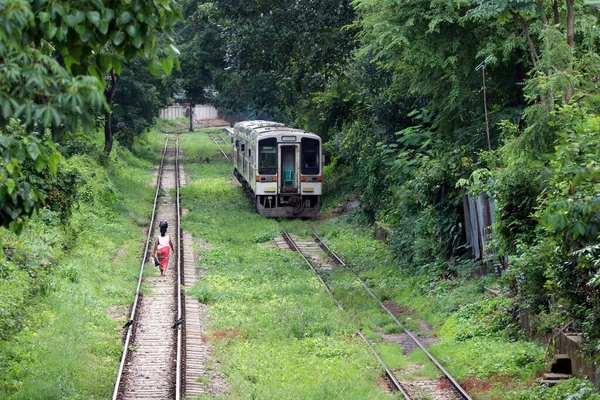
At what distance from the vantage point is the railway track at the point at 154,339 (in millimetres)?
11023

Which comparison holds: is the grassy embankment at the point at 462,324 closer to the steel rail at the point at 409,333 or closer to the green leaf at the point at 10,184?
the steel rail at the point at 409,333

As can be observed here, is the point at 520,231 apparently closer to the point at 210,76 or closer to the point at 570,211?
the point at 570,211

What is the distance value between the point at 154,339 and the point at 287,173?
14.4m

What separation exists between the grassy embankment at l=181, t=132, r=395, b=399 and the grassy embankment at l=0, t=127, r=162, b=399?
5.62 ft

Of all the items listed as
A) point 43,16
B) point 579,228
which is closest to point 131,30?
point 43,16

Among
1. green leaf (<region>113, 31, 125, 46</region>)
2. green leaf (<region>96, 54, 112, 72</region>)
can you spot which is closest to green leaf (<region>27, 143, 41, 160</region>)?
green leaf (<region>96, 54, 112, 72</region>)

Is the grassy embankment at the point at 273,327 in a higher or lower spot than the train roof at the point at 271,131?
lower

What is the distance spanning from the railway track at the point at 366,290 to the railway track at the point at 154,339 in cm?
297

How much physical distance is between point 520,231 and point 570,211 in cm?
683

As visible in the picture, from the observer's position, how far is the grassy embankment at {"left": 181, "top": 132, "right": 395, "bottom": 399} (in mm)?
11070

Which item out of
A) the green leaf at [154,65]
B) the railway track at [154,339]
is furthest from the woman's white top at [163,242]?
the green leaf at [154,65]

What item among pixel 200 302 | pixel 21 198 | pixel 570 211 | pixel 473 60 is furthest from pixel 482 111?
pixel 21 198

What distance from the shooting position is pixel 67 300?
47.8ft

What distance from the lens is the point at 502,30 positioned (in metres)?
16.8
